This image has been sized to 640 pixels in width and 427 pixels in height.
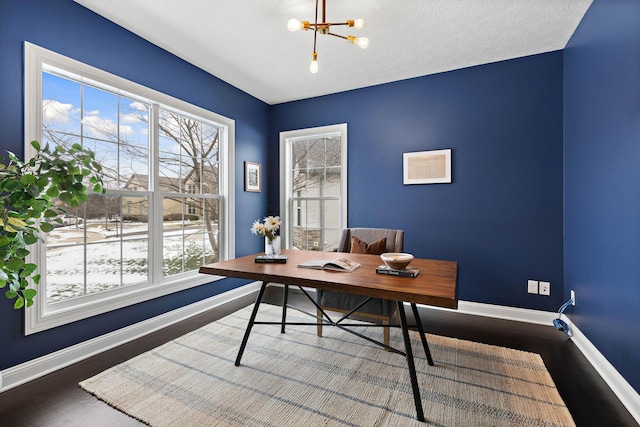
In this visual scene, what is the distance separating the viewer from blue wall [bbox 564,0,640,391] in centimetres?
174

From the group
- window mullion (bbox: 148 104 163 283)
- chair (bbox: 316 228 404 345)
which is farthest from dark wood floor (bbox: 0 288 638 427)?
chair (bbox: 316 228 404 345)

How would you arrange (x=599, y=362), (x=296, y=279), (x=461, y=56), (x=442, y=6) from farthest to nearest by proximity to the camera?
(x=461, y=56), (x=442, y=6), (x=599, y=362), (x=296, y=279)

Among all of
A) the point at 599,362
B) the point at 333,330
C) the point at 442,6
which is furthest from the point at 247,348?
the point at 442,6

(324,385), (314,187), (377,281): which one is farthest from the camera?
(314,187)

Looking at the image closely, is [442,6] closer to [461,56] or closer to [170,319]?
[461,56]

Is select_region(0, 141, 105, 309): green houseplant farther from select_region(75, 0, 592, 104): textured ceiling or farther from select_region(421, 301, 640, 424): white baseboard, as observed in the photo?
select_region(421, 301, 640, 424): white baseboard

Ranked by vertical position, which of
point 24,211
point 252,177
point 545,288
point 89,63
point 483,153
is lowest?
point 545,288

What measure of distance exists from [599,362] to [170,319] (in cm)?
357

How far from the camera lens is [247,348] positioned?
2.44 meters

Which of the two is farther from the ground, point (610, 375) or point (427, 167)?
point (427, 167)

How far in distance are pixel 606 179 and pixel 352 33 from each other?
227cm

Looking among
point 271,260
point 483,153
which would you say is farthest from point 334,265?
point 483,153

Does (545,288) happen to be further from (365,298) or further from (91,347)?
(91,347)

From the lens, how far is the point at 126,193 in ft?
8.68
